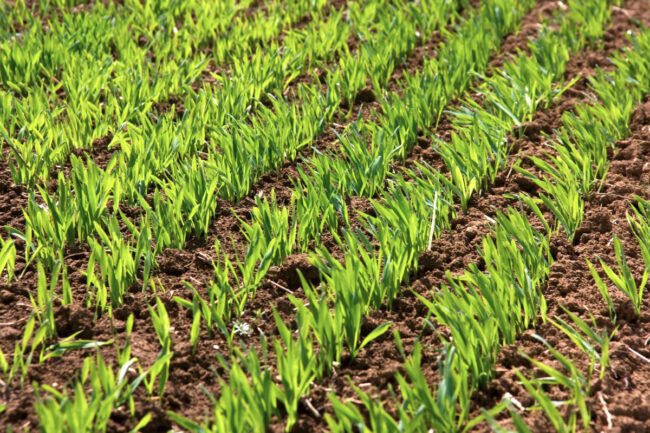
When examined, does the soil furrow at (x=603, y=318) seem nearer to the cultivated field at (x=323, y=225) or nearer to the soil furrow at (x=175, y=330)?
the cultivated field at (x=323, y=225)

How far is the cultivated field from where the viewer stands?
78.8 inches

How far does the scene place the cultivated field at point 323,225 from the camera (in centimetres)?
200

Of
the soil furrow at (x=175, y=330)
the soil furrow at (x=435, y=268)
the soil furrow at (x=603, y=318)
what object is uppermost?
the soil furrow at (x=175, y=330)

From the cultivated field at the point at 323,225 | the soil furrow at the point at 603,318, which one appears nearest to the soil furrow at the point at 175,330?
the cultivated field at the point at 323,225

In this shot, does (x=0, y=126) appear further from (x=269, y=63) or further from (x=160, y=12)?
(x=160, y=12)

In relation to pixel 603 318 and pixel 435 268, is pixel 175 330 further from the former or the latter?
pixel 603 318

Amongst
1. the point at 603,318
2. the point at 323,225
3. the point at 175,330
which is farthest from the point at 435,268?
the point at 175,330

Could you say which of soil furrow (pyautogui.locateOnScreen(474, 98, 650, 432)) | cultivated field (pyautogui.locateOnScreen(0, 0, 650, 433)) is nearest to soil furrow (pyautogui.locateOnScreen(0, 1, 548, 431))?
cultivated field (pyautogui.locateOnScreen(0, 0, 650, 433))

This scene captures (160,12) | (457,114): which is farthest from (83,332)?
(160,12)

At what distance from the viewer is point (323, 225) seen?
9.05 ft

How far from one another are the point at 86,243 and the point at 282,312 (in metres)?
0.73

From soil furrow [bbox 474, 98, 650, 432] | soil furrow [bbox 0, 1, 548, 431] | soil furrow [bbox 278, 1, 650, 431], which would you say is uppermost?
soil furrow [bbox 0, 1, 548, 431]

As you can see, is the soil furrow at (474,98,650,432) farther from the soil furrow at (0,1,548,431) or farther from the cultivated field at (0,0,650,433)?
the soil furrow at (0,1,548,431)

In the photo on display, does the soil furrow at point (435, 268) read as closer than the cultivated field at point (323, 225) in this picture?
No
